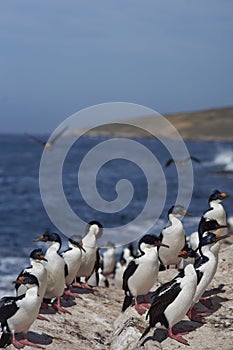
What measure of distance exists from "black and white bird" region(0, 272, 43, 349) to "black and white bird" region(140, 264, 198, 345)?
150cm

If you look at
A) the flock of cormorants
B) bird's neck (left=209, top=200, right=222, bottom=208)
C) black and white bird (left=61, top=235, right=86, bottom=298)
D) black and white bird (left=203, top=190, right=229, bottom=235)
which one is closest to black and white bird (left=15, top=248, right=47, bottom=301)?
the flock of cormorants

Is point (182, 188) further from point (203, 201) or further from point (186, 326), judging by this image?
point (186, 326)

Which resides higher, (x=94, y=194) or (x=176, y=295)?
(x=176, y=295)

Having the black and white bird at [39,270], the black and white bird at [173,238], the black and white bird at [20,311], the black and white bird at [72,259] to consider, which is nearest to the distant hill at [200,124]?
the black and white bird at [173,238]

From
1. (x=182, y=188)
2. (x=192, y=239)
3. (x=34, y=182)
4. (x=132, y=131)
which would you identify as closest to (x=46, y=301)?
(x=192, y=239)

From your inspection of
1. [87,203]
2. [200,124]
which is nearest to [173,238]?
[87,203]

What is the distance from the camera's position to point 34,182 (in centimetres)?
6100

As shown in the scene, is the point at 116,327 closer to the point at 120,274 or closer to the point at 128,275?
the point at 128,275

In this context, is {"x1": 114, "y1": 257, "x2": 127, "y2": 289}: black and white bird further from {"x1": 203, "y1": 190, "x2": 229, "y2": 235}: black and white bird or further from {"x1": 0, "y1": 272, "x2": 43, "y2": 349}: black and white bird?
{"x1": 0, "y1": 272, "x2": 43, "y2": 349}: black and white bird

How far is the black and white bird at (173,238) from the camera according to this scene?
1170 centimetres

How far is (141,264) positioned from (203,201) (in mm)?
35538

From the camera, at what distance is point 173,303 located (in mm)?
8352

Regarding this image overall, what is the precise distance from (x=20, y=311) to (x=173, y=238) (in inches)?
164

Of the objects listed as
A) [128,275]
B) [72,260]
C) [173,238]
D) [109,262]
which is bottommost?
[109,262]
